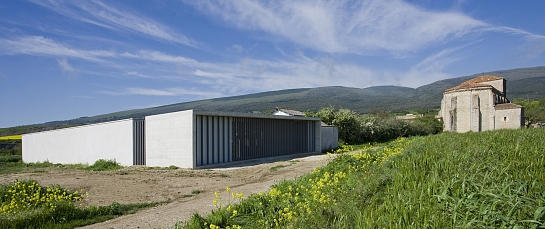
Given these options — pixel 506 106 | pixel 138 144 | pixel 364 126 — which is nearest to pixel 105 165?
pixel 138 144

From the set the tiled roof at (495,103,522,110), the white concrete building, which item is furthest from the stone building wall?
the white concrete building

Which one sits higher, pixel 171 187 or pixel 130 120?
pixel 130 120

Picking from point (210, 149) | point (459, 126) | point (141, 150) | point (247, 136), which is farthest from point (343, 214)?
point (459, 126)

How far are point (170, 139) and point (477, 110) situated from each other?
1717 inches

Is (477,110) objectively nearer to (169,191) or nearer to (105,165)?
(105,165)

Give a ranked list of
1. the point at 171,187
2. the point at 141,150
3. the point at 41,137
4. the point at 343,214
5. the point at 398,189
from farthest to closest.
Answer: the point at 41,137
the point at 141,150
the point at 171,187
the point at 398,189
the point at 343,214

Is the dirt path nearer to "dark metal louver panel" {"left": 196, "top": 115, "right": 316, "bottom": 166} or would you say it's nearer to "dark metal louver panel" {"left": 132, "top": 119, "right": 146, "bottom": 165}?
"dark metal louver panel" {"left": 196, "top": 115, "right": 316, "bottom": 166}

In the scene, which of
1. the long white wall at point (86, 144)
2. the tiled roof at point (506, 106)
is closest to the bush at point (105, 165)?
the long white wall at point (86, 144)

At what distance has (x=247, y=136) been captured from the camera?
786 inches

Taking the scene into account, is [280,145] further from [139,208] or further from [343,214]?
[343,214]

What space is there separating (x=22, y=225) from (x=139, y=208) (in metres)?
2.30

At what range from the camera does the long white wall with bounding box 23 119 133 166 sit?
20.4 meters

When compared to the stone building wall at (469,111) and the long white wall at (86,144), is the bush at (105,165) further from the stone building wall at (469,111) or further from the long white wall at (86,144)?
the stone building wall at (469,111)

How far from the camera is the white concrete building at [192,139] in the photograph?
17.0 meters
